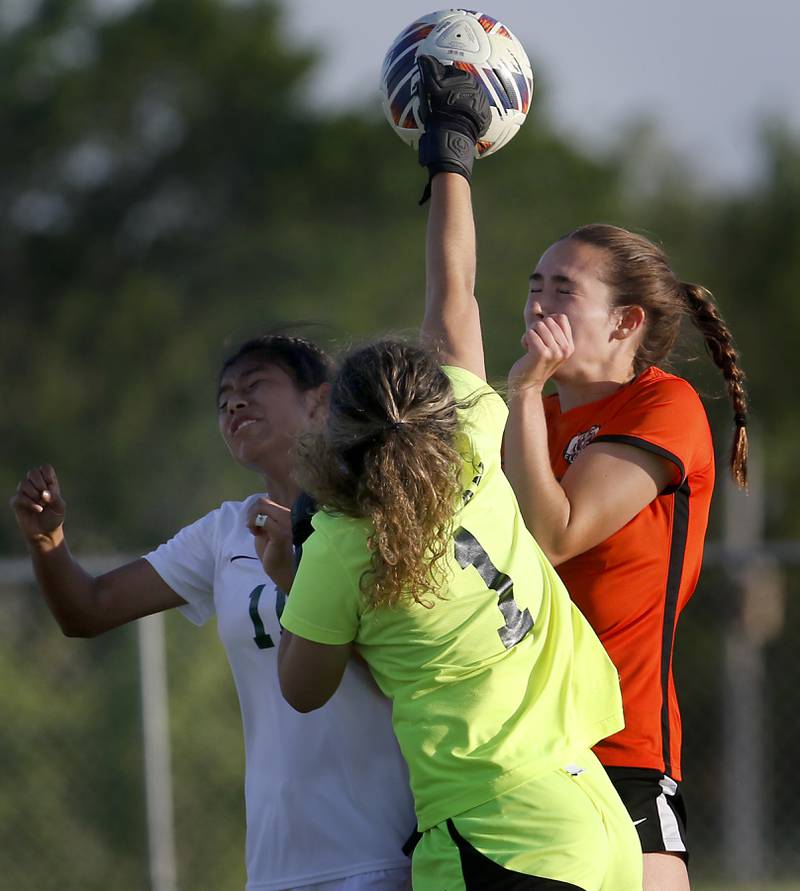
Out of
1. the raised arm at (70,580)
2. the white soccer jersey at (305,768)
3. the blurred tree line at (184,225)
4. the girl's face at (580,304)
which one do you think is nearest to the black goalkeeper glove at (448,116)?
the girl's face at (580,304)

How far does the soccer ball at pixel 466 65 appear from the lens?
3104mm

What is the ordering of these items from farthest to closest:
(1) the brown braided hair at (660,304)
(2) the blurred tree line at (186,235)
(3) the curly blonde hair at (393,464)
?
1. (2) the blurred tree line at (186,235)
2. (1) the brown braided hair at (660,304)
3. (3) the curly blonde hair at (393,464)

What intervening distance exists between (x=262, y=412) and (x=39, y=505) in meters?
0.54

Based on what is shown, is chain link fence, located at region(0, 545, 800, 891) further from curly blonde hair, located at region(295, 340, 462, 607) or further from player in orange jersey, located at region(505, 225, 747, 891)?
curly blonde hair, located at region(295, 340, 462, 607)

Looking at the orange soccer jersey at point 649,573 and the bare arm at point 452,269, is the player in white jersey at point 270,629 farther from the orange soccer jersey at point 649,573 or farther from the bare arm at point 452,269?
the orange soccer jersey at point 649,573

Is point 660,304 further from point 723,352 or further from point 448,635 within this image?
point 448,635

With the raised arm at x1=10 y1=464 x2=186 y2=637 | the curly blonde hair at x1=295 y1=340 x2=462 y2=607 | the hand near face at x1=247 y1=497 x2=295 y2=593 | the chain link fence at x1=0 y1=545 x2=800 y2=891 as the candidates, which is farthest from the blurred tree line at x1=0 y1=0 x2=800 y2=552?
the curly blonde hair at x1=295 y1=340 x2=462 y2=607

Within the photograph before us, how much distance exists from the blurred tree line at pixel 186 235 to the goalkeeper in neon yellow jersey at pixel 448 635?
37.3 ft

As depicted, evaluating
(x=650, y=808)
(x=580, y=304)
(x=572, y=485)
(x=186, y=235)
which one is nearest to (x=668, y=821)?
(x=650, y=808)

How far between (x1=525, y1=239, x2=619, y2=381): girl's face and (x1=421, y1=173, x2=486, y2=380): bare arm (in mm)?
182

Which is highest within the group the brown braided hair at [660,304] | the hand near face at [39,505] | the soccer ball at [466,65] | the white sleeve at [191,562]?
the soccer ball at [466,65]

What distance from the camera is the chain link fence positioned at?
25.4 feet

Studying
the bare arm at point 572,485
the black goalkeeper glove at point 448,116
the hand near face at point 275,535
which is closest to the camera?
the hand near face at point 275,535

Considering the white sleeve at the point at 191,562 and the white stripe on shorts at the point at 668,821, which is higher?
the white sleeve at the point at 191,562
